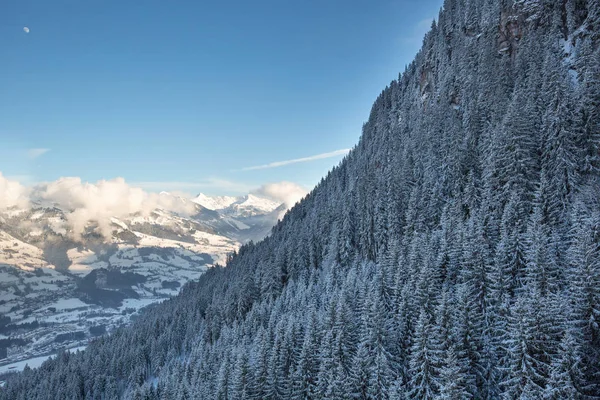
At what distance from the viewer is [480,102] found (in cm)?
8444

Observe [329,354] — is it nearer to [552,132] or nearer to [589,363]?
[589,363]

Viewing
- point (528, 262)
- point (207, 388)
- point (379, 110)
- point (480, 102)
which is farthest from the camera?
point (379, 110)

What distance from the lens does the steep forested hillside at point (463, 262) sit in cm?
3816

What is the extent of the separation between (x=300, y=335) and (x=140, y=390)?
53.8 m

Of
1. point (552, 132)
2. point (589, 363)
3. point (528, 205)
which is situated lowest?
point (589, 363)

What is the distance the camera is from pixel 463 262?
5228 centimetres

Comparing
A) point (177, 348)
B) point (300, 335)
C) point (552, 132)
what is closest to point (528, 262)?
point (552, 132)

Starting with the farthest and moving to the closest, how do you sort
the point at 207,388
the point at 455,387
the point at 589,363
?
the point at 207,388 → the point at 455,387 → the point at 589,363

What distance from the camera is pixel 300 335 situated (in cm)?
6431

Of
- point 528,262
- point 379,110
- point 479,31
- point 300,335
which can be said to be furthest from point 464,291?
point 379,110

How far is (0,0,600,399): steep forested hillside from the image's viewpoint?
38.2m

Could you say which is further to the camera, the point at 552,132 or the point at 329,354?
the point at 552,132

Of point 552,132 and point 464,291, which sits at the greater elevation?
point 552,132

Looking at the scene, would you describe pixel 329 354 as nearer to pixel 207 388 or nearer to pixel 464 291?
pixel 464 291
